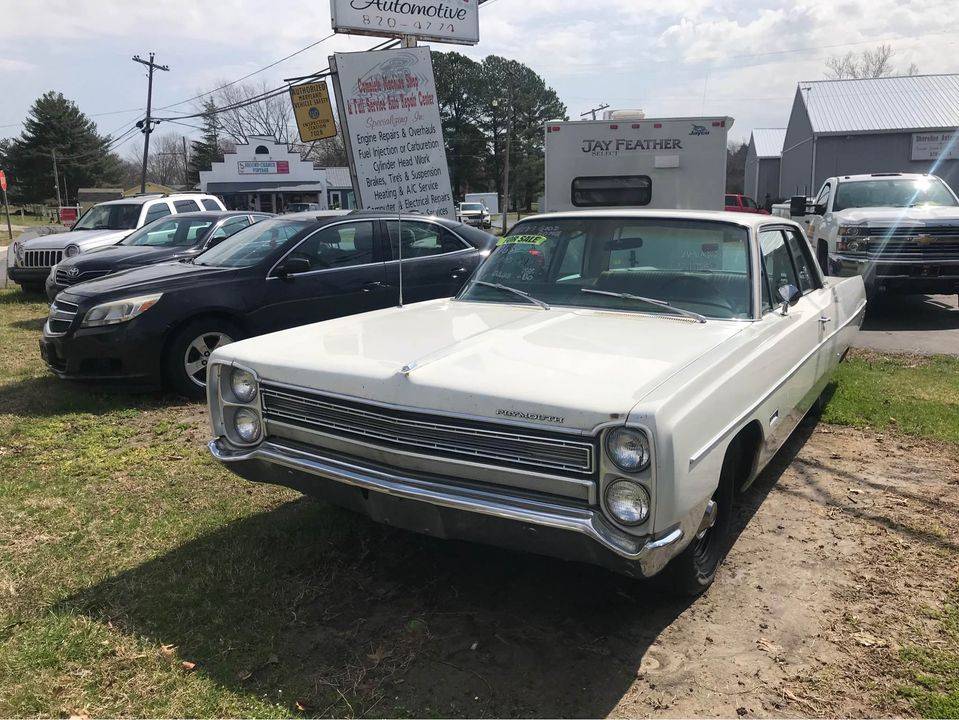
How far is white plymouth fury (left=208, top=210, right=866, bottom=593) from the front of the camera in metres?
2.61

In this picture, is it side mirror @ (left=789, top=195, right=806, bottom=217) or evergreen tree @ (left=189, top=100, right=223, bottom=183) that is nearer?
side mirror @ (left=789, top=195, right=806, bottom=217)

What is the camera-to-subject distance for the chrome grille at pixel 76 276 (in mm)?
10227

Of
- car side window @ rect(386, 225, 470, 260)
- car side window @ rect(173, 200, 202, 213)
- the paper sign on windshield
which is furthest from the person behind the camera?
car side window @ rect(173, 200, 202, 213)

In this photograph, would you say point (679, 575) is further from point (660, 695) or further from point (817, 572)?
point (817, 572)

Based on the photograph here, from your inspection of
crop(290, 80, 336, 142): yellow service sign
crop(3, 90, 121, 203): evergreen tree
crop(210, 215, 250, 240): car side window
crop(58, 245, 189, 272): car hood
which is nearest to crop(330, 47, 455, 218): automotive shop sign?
crop(210, 215, 250, 240): car side window

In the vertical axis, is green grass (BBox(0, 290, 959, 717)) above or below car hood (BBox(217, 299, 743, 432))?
below

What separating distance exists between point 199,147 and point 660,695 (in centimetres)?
8550

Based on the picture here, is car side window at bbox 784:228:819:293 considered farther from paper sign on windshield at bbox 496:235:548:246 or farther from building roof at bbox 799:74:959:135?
building roof at bbox 799:74:959:135

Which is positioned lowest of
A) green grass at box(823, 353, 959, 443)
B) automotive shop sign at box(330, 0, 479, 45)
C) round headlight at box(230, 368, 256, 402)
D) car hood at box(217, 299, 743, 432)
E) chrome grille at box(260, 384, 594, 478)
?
green grass at box(823, 353, 959, 443)

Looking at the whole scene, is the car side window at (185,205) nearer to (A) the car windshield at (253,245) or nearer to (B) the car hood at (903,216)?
(A) the car windshield at (253,245)

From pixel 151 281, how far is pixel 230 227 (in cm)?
528

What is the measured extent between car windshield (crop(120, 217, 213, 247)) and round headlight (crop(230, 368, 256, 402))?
849 centimetres

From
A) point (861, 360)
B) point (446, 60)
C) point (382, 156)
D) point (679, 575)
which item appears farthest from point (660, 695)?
point (446, 60)

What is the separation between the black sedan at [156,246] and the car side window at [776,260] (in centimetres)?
650
